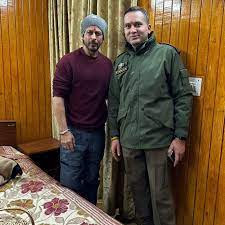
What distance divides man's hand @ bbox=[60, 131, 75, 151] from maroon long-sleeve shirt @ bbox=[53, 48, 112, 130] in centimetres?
10

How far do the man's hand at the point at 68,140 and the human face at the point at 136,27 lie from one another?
0.76 m

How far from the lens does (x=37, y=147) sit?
277cm

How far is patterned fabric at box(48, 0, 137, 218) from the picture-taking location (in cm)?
218

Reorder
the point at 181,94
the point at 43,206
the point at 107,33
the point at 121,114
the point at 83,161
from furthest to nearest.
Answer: the point at 107,33
the point at 83,161
the point at 121,114
the point at 181,94
the point at 43,206

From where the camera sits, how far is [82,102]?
6.39 feet

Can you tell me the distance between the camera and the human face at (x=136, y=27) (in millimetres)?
1688

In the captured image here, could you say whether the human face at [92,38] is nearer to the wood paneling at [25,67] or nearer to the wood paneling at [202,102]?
the wood paneling at [202,102]

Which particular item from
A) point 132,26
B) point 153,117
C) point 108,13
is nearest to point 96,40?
point 132,26

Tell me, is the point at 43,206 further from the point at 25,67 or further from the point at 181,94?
the point at 25,67

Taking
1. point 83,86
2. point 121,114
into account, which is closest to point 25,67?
point 83,86

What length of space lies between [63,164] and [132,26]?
109 centimetres

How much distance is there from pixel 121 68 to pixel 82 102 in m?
0.37

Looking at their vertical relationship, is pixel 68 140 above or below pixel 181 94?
below

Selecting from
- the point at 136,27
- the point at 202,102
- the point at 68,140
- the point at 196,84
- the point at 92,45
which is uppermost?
the point at 136,27
